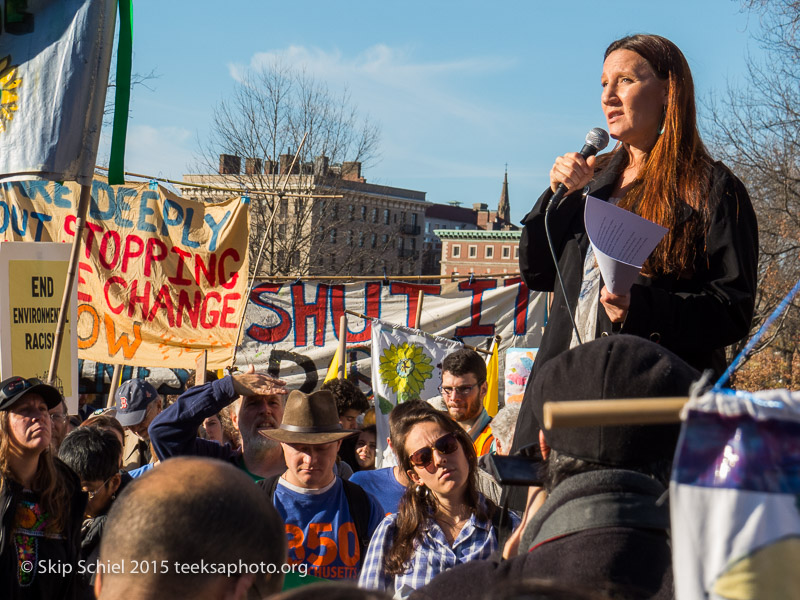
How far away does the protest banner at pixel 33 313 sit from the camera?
199 inches

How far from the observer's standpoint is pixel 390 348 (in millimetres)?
8625

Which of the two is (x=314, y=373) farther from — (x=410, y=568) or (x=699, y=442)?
(x=699, y=442)

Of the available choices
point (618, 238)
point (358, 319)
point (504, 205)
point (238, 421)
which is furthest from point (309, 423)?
point (504, 205)

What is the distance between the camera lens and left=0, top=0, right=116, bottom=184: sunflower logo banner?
14.5ft

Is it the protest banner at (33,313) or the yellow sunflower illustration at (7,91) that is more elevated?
the yellow sunflower illustration at (7,91)

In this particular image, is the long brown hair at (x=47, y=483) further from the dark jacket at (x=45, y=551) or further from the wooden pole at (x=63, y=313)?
the wooden pole at (x=63, y=313)

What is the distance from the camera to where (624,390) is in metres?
1.57

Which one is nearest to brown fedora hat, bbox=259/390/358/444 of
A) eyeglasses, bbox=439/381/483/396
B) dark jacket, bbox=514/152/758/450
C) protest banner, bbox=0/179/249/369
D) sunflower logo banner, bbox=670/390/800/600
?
eyeglasses, bbox=439/381/483/396

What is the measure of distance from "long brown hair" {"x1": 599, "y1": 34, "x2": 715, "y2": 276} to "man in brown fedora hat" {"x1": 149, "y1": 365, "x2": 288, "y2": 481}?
8.74ft

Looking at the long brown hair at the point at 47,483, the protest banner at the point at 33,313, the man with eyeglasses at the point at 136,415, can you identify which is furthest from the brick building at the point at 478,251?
the long brown hair at the point at 47,483

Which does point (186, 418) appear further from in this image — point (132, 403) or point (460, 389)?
point (132, 403)

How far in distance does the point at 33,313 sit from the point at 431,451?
2.66 metres

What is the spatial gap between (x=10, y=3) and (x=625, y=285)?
3.61 meters

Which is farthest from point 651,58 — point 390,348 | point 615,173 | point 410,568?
point 390,348
